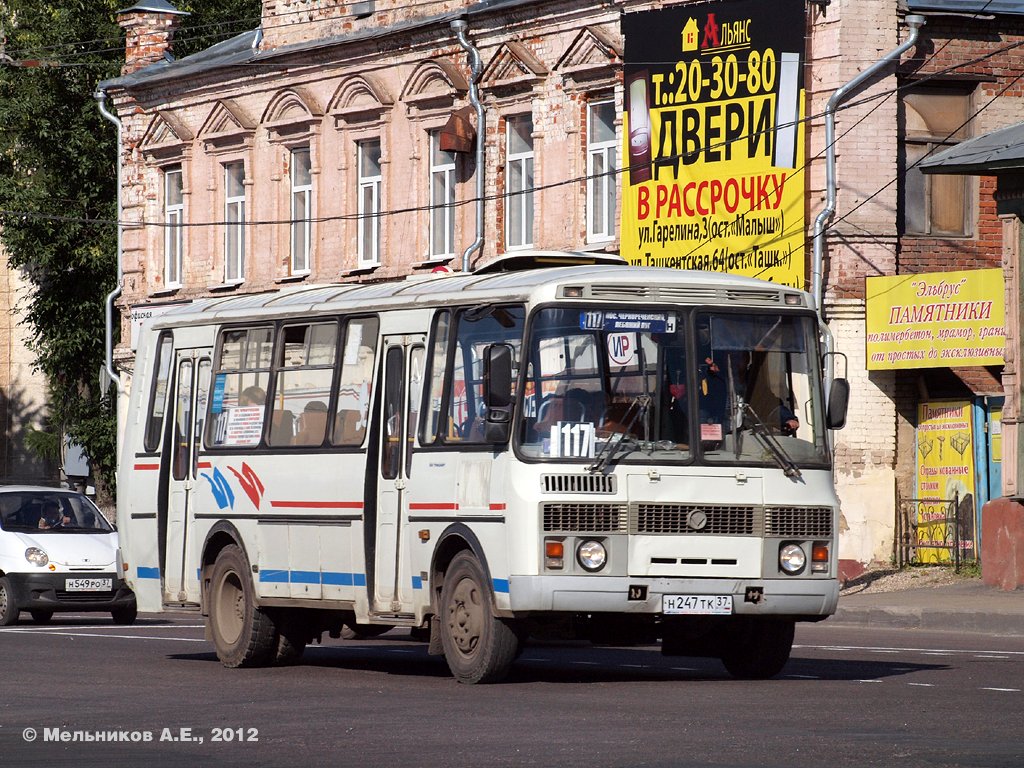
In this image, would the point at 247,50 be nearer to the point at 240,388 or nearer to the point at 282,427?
the point at 240,388

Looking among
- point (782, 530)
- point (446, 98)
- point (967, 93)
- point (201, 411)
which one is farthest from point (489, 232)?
point (782, 530)

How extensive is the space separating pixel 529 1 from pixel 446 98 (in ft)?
9.52

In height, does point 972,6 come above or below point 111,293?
above

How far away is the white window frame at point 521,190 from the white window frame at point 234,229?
7.49 metres

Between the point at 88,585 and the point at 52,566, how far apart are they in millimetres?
463

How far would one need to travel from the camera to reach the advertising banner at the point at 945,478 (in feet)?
95.3

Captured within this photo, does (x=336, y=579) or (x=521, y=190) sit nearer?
(x=336, y=579)

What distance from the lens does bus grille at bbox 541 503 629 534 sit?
14211 millimetres

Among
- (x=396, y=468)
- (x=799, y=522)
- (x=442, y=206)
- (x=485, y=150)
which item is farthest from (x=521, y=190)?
(x=799, y=522)

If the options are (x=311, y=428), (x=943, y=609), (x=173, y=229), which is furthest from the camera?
(x=173, y=229)

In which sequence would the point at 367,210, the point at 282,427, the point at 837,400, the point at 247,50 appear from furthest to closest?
the point at 247,50 → the point at 367,210 → the point at 282,427 → the point at 837,400

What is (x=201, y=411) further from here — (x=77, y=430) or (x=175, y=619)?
(x=77, y=430)

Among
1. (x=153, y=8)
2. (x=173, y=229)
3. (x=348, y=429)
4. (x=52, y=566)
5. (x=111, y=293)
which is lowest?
(x=52, y=566)

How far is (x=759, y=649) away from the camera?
15.4 metres
